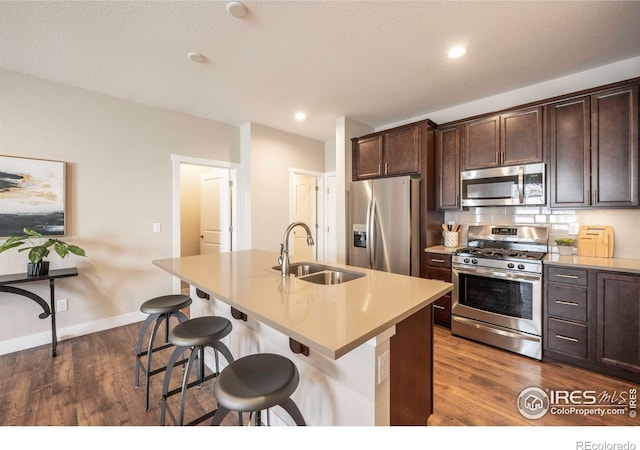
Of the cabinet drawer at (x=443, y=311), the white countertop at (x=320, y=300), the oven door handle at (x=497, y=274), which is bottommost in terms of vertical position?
the cabinet drawer at (x=443, y=311)

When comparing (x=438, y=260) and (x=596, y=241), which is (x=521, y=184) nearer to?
(x=596, y=241)

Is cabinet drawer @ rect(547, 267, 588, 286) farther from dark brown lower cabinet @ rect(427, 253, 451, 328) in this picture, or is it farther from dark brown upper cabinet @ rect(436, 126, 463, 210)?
dark brown upper cabinet @ rect(436, 126, 463, 210)

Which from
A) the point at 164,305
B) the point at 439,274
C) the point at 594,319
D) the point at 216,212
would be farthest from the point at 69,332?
the point at 594,319

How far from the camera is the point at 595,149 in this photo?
2.42 metres

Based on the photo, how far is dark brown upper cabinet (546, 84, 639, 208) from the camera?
228 cm

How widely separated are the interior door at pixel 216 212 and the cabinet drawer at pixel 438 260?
2918 mm

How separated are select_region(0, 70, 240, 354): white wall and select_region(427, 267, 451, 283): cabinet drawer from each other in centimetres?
325

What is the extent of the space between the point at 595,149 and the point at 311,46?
8.51 ft

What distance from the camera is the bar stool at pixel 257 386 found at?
1.04 meters

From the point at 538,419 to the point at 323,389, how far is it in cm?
148

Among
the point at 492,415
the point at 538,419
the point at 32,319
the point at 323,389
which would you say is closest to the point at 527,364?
the point at 538,419

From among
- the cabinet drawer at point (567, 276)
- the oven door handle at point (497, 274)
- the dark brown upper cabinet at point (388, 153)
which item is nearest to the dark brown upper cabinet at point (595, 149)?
the cabinet drawer at point (567, 276)

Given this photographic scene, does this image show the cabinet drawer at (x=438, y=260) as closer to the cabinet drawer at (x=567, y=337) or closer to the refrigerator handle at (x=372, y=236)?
the refrigerator handle at (x=372, y=236)

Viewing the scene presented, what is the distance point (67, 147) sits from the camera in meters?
2.90
